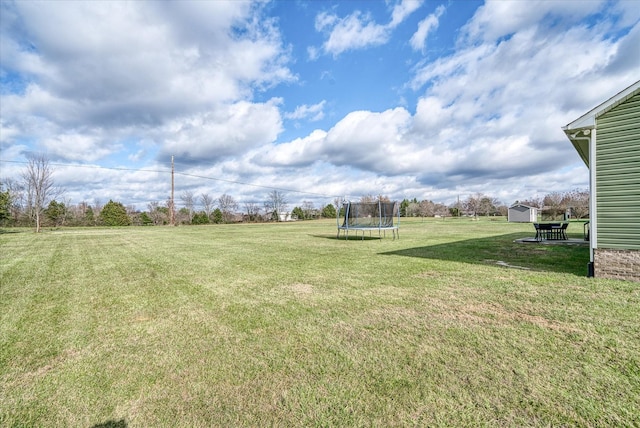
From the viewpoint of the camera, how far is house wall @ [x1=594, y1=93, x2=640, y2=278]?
510 cm

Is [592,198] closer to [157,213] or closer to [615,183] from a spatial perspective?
[615,183]

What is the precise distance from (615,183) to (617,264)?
1427 millimetres

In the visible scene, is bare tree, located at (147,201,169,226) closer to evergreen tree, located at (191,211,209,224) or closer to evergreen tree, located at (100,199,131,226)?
evergreen tree, located at (100,199,131,226)

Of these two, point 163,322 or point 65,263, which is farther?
point 65,263

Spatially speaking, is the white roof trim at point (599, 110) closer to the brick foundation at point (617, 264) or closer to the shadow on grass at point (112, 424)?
the brick foundation at point (617, 264)

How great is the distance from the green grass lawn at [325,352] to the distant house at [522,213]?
3977 cm

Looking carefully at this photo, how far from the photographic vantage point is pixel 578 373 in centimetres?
224

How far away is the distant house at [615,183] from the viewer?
16.7 feet

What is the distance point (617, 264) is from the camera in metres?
5.20

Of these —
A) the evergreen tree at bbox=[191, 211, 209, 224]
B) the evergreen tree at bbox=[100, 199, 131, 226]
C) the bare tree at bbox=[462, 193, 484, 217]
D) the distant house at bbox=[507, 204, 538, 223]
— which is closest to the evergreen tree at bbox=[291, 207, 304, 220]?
→ the evergreen tree at bbox=[191, 211, 209, 224]

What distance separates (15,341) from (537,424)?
4570 mm

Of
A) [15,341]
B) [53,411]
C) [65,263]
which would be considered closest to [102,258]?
[65,263]

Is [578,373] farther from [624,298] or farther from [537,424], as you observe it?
[624,298]

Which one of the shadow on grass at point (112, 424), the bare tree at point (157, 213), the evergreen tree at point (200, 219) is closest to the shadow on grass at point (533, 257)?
the shadow on grass at point (112, 424)
